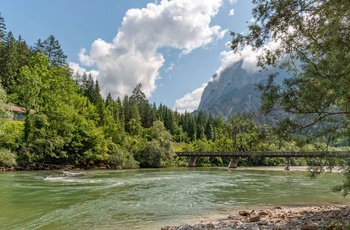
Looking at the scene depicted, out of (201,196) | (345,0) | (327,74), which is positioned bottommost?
(201,196)

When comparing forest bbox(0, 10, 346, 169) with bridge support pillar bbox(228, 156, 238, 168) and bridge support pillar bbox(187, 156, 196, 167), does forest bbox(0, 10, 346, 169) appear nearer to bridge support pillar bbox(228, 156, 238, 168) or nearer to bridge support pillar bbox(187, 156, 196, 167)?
bridge support pillar bbox(187, 156, 196, 167)

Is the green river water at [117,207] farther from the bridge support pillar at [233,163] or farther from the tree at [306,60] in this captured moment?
the bridge support pillar at [233,163]

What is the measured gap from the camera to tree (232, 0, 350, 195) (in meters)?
5.49

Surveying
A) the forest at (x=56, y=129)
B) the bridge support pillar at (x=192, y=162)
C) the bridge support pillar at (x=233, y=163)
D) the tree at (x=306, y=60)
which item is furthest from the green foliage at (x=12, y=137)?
the bridge support pillar at (x=233, y=163)

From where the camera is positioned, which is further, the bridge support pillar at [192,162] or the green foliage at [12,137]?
the bridge support pillar at [192,162]

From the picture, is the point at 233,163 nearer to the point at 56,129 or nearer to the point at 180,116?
the point at 56,129

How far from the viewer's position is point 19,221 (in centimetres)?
1101

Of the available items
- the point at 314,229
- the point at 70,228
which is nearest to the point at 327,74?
the point at 314,229

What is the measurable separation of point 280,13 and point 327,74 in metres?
1.95

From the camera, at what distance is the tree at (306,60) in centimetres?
549

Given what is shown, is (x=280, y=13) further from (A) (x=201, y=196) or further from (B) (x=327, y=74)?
(A) (x=201, y=196)

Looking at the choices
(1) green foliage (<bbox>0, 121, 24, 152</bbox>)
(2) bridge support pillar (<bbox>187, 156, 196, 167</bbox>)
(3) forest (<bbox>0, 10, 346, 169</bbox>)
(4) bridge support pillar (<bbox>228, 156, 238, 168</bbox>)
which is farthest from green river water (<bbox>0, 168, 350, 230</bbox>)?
(2) bridge support pillar (<bbox>187, 156, 196, 167</bbox>)

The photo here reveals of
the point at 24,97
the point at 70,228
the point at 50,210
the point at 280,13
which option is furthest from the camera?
the point at 24,97

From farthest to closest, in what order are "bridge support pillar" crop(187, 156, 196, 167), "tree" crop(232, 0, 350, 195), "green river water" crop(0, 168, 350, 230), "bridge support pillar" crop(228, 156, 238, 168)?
"bridge support pillar" crop(187, 156, 196, 167) < "bridge support pillar" crop(228, 156, 238, 168) < "green river water" crop(0, 168, 350, 230) < "tree" crop(232, 0, 350, 195)
